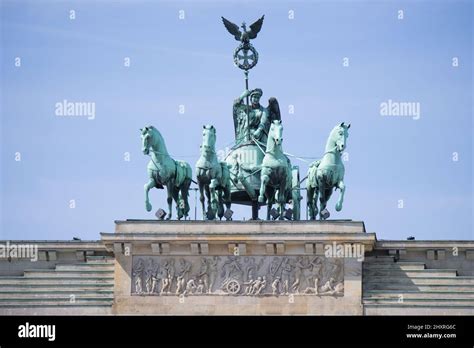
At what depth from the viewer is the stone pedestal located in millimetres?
63250

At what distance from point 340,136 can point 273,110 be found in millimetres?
6474

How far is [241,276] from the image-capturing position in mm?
63594

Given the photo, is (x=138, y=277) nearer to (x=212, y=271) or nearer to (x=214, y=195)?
(x=212, y=271)

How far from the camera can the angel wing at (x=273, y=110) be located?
70.3 meters

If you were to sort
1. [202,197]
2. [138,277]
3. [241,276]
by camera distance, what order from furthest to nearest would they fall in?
[202,197]
[138,277]
[241,276]

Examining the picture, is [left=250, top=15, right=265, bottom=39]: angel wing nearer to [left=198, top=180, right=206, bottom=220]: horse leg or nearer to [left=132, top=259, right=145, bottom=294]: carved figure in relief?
[left=198, top=180, right=206, bottom=220]: horse leg

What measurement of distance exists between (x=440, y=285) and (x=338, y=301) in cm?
274

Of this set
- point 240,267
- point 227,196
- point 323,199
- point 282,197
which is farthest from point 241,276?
point 227,196

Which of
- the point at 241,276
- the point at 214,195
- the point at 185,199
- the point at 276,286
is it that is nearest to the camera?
the point at 276,286

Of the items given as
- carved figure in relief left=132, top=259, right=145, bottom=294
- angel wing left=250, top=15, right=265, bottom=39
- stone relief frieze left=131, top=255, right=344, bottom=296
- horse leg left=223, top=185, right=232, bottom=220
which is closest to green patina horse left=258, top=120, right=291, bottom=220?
horse leg left=223, top=185, right=232, bottom=220

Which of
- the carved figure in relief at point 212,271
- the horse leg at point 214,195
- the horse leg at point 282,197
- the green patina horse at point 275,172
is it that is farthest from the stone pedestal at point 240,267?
the horse leg at point 214,195

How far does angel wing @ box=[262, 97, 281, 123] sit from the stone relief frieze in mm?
7763

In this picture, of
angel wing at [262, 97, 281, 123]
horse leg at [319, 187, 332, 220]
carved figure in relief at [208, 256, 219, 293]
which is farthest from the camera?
angel wing at [262, 97, 281, 123]
